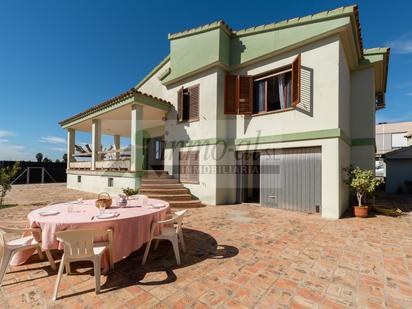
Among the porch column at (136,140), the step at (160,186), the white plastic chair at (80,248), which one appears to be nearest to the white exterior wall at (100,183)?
the step at (160,186)

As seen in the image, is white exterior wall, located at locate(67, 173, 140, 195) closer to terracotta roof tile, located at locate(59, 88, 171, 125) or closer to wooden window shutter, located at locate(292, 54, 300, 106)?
terracotta roof tile, located at locate(59, 88, 171, 125)

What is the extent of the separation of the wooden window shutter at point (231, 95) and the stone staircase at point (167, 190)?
392cm

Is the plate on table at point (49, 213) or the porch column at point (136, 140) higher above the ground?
the porch column at point (136, 140)

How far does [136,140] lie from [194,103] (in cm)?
309

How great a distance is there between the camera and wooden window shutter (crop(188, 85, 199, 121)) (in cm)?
937

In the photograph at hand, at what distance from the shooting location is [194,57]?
367 inches

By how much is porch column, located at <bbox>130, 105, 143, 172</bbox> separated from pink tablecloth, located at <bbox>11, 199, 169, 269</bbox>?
5.11 m

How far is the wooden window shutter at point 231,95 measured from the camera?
8695 millimetres

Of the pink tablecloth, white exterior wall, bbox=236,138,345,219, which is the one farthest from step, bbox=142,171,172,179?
white exterior wall, bbox=236,138,345,219

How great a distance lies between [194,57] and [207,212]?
22.4 feet

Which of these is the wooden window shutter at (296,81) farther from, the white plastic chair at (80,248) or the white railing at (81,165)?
the white railing at (81,165)

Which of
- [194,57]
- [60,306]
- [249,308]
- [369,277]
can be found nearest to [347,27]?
[194,57]

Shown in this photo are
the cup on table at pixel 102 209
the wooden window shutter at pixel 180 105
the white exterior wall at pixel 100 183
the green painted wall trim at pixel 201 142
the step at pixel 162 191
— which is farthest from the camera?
the wooden window shutter at pixel 180 105

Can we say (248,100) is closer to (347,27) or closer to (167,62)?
(347,27)
